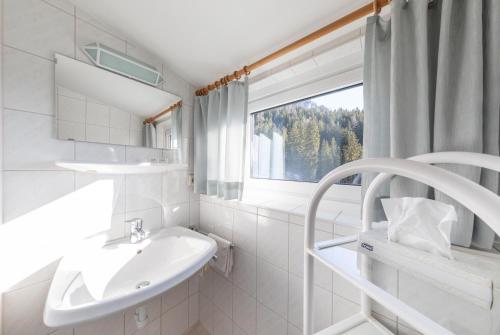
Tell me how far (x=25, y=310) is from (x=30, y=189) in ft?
1.71

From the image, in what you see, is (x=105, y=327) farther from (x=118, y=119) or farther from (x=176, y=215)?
(x=118, y=119)

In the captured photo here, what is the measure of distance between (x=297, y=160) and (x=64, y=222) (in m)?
1.27

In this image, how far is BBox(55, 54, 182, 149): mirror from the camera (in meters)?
0.87

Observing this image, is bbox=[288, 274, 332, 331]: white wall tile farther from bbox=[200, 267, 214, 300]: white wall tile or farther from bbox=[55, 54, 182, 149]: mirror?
bbox=[55, 54, 182, 149]: mirror

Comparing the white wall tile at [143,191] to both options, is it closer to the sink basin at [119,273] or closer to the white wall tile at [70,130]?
the sink basin at [119,273]

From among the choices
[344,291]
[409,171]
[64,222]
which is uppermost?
[409,171]

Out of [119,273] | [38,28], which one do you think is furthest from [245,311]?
[38,28]

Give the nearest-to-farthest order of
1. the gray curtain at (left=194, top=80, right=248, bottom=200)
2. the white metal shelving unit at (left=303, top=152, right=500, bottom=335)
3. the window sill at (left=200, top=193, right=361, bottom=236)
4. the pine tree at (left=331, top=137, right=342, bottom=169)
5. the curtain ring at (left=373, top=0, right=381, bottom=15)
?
the white metal shelving unit at (left=303, top=152, right=500, bottom=335)
the curtain ring at (left=373, top=0, right=381, bottom=15)
the window sill at (left=200, top=193, right=361, bottom=236)
the pine tree at (left=331, top=137, right=342, bottom=169)
the gray curtain at (left=194, top=80, right=248, bottom=200)

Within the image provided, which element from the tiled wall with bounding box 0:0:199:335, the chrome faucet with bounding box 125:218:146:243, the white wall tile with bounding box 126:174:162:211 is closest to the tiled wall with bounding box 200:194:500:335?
the white wall tile with bounding box 126:174:162:211

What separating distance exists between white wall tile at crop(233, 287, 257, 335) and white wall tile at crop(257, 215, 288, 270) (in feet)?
1.07

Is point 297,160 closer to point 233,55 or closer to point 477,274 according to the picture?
point 233,55

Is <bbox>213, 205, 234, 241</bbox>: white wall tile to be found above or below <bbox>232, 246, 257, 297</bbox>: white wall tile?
above

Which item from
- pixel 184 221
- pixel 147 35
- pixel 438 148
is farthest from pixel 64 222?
pixel 438 148

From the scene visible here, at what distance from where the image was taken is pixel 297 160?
1.19 metres
